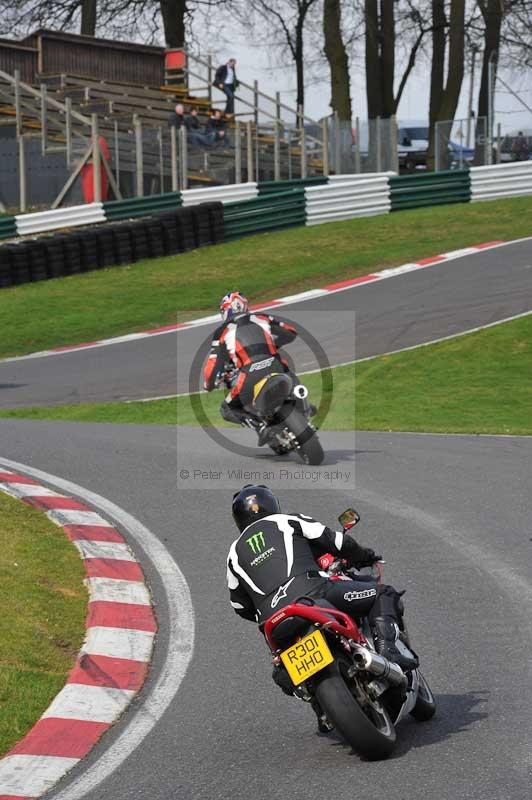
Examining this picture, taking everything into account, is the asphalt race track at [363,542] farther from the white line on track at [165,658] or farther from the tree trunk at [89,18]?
the tree trunk at [89,18]

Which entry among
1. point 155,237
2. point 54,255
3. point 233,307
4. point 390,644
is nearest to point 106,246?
point 155,237

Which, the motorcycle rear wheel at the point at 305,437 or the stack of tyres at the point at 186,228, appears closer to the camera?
the motorcycle rear wheel at the point at 305,437

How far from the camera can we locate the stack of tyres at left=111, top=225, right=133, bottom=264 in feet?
83.6

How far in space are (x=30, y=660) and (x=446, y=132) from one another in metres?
28.9

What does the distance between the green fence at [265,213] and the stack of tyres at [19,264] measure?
5090 millimetres

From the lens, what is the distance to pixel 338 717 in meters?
5.09

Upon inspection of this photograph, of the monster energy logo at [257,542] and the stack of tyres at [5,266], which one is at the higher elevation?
the stack of tyres at [5,266]

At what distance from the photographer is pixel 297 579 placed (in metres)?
5.66

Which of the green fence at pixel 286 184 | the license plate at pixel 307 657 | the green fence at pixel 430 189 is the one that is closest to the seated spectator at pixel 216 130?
the green fence at pixel 286 184

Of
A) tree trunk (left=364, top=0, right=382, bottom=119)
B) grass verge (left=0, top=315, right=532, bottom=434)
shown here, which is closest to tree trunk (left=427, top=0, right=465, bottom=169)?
tree trunk (left=364, top=0, right=382, bottom=119)

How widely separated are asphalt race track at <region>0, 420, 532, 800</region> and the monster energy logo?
81 cm

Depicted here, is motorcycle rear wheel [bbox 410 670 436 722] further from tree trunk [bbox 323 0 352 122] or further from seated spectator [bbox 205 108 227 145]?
tree trunk [bbox 323 0 352 122]

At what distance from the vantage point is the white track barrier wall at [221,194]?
27.7m

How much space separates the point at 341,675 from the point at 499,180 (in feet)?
87.9
